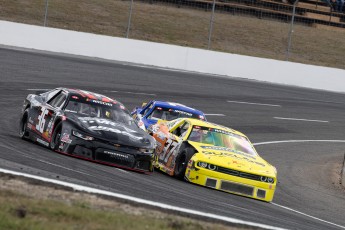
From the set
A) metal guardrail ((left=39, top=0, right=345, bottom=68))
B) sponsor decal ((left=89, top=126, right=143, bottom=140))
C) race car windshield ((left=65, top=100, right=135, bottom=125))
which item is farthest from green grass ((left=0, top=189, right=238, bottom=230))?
metal guardrail ((left=39, top=0, right=345, bottom=68))

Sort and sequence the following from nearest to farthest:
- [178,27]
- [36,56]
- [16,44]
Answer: [36,56], [16,44], [178,27]

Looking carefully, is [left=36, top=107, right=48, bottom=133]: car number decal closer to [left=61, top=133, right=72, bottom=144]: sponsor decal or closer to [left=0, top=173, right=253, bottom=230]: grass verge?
[left=61, top=133, right=72, bottom=144]: sponsor decal

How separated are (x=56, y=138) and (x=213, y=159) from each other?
2.59m

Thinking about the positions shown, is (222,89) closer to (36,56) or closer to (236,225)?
(36,56)

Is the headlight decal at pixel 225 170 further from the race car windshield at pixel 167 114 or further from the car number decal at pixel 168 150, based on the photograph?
the race car windshield at pixel 167 114

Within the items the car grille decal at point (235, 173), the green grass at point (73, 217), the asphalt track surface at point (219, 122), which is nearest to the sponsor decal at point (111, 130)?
the asphalt track surface at point (219, 122)

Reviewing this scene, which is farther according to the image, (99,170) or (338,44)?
(338,44)

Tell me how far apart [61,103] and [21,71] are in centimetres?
1195

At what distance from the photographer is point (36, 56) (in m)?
30.0

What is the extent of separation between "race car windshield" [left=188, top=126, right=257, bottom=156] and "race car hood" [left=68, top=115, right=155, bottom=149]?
1.08 meters

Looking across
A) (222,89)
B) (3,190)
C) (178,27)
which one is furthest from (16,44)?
(3,190)

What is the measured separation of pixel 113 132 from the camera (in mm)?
13977

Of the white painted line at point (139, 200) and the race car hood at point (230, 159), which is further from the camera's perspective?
the race car hood at point (230, 159)

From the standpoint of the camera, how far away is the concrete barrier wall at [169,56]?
106ft
